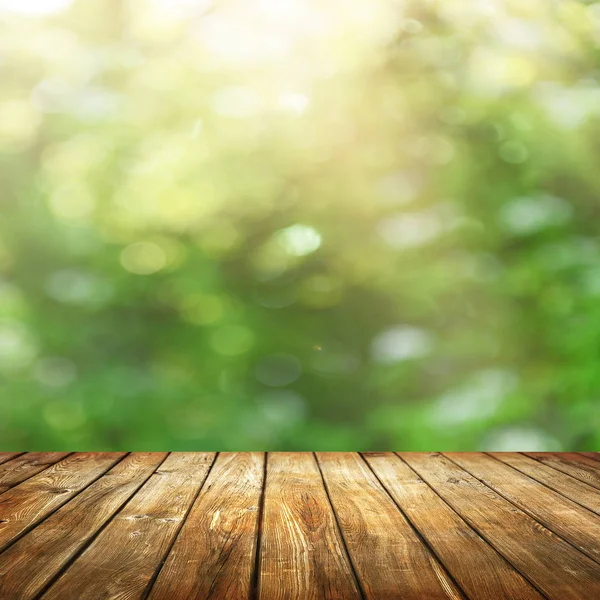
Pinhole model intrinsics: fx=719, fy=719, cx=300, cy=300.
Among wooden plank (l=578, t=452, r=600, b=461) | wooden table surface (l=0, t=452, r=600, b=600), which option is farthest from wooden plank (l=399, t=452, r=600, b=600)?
wooden plank (l=578, t=452, r=600, b=461)

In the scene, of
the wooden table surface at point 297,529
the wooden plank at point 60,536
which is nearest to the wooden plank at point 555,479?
the wooden table surface at point 297,529

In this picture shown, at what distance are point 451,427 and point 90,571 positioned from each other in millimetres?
1508

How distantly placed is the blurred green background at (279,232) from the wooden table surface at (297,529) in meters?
0.25

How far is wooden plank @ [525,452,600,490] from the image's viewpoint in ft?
6.59

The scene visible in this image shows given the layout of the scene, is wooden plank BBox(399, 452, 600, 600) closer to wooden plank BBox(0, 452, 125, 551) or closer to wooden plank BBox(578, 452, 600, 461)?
wooden plank BBox(578, 452, 600, 461)

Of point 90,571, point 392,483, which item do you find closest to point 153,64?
point 392,483

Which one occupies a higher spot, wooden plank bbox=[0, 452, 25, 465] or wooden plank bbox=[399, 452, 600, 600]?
wooden plank bbox=[0, 452, 25, 465]

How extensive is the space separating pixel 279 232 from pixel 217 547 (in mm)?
1287

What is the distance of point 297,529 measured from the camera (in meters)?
1.45

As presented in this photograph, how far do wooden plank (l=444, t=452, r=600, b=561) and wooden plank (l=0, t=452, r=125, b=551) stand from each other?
107cm

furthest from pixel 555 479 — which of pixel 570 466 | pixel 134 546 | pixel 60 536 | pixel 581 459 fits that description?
pixel 60 536

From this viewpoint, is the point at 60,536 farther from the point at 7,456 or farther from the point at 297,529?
the point at 7,456

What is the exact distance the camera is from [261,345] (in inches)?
94.8

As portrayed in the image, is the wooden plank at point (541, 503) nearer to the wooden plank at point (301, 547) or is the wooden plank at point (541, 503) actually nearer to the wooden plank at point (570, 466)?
the wooden plank at point (570, 466)
